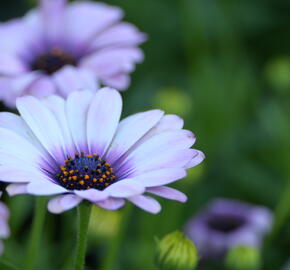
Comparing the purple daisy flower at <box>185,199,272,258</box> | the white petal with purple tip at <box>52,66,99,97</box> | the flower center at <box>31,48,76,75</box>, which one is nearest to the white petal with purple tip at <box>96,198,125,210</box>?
the white petal with purple tip at <box>52,66,99,97</box>

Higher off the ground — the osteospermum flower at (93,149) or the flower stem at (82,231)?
the osteospermum flower at (93,149)

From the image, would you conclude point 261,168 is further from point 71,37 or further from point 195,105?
point 71,37

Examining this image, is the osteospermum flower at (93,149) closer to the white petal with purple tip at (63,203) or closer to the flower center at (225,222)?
the white petal with purple tip at (63,203)

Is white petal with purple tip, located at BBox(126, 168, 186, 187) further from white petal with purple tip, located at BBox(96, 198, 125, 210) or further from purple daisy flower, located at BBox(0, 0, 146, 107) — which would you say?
purple daisy flower, located at BBox(0, 0, 146, 107)

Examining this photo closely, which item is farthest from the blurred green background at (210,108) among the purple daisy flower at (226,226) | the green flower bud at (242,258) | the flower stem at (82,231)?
the flower stem at (82,231)

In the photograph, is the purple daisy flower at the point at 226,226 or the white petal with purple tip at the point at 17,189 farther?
the purple daisy flower at the point at 226,226

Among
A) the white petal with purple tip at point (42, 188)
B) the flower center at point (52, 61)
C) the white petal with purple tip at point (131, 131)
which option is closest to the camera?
the white petal with purple tip at point (42, 188)

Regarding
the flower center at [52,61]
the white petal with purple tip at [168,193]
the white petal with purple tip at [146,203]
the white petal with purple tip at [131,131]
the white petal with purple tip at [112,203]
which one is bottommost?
the white petal with purple tip at [112,203]

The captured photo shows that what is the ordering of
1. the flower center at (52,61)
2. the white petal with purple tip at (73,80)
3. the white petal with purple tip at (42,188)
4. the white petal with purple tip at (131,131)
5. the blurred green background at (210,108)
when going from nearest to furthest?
the white petal with purple tip at (42,188), the white petal with purple tip at (131,131), the white petal with purple tip at (73,80), the flower center at (52,61), the blurred green background at (210,108)

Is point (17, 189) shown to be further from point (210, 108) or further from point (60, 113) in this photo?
point (210, 108)
